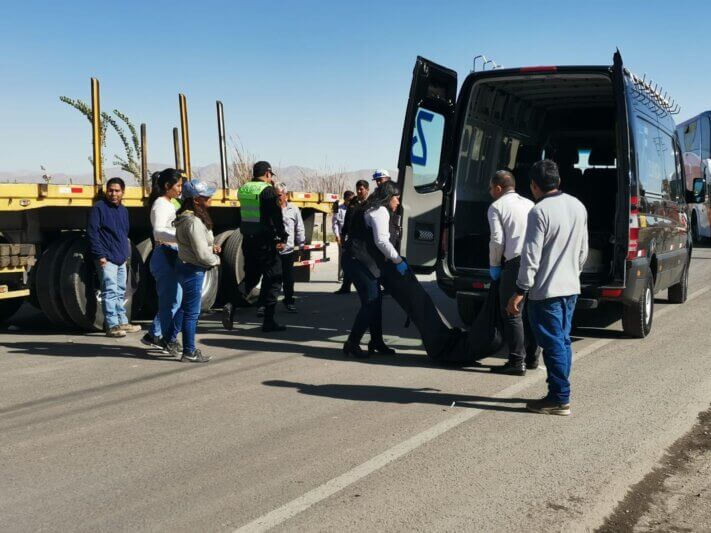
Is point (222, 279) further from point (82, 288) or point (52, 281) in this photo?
point (52, 281)

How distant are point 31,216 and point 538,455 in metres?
6.33

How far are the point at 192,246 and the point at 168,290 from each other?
0.74 m

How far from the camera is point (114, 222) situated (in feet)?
29.6

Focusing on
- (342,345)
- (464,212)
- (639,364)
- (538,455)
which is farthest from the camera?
(464,212)

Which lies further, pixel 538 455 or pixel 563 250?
pixel 563 250

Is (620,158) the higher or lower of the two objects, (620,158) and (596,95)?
the lower

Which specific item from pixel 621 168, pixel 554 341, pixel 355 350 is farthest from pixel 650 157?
pixel 554 341

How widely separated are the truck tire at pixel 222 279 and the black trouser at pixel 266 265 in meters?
1.36

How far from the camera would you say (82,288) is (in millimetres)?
9195

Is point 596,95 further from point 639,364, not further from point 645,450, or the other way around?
point 645,450

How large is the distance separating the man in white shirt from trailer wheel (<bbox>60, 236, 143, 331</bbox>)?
4.51 meters

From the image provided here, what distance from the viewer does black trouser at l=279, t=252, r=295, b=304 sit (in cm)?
1083

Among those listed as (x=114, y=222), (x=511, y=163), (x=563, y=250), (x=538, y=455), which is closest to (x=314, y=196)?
(x=511, y=163)

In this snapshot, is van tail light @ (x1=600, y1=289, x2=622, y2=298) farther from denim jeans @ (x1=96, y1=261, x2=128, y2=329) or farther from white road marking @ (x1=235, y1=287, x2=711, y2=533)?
denim jeans @ (x1=96, y1=261, x2=128, y2=329)
